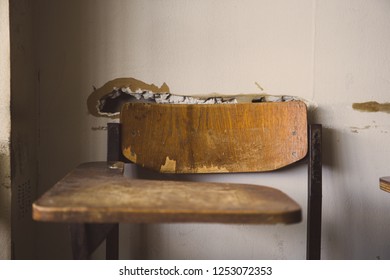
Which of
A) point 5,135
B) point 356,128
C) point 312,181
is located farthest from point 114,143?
point 356,128

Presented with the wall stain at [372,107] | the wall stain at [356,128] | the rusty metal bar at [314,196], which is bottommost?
the rusty metal bar at [314,196]

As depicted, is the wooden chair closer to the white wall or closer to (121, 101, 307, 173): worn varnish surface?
(121, 101, 307, 173): worn varnish surface

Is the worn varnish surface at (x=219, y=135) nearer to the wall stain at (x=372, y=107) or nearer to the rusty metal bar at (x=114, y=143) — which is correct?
the rusty metal bar at (x=114, y=143)

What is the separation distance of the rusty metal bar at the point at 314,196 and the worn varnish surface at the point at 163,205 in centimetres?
→ 54

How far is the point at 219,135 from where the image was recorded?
4.55 ft

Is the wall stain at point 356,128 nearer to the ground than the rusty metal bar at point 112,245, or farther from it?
farther from it

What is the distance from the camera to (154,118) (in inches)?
54.0

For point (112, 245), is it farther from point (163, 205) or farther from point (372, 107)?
point (372, 107)

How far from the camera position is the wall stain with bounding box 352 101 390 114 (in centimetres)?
151

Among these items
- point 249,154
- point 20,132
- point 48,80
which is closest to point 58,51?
point 48,80

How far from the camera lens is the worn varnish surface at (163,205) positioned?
2.28 feet

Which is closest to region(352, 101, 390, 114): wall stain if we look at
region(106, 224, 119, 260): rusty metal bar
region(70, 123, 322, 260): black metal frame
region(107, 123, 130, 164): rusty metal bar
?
region(70, 123, 322, 260): black metal frame

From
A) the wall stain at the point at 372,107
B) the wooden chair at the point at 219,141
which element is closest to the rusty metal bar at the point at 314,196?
the wooden chair at the point at 219,141

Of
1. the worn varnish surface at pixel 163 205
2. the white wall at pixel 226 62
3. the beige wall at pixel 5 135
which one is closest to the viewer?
the worn varnish surface at pixel 163 205
